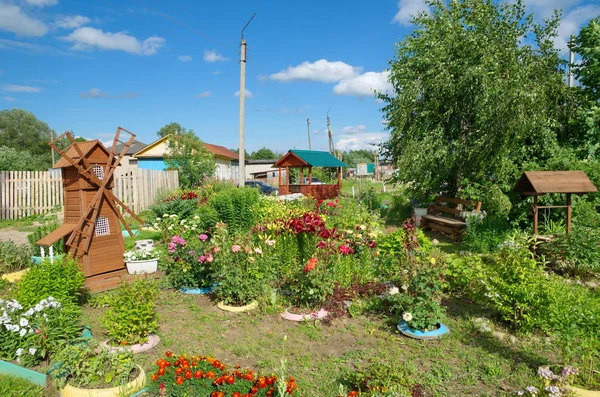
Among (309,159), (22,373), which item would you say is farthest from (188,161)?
(22,373)

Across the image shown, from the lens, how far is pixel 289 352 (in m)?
4.14

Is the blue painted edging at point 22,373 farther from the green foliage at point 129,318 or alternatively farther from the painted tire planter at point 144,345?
the green foliage at point 129,318

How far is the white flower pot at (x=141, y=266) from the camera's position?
23.1ft

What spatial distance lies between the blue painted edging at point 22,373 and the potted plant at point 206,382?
1082mm

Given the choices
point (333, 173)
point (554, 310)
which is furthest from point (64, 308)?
point (333, 173)

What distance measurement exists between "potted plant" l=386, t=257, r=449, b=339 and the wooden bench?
5726mm

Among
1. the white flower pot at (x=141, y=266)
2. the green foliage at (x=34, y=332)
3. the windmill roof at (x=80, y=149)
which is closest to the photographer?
the green foliage at (x=34, y=332)

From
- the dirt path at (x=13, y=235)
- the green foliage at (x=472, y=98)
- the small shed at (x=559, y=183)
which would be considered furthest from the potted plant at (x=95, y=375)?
the green foliage at (x=472, y=98)

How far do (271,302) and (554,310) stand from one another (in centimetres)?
325

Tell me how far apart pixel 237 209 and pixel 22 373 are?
711 cm

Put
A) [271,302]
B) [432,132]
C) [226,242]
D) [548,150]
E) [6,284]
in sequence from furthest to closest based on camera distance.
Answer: [432,132] → [548,150] → [6,284] → [226,242] → [271,302]

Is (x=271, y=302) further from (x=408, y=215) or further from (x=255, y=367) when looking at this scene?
(x=408, y=215)

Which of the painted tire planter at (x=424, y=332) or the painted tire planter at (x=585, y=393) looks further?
the painted tire planter at (x=424, y=332)

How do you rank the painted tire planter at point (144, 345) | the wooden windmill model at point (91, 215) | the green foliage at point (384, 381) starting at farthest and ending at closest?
1. the wooden windmill model at point (91, 215)
2. the painted tire planter at point (144, 345)
3. the green foliage at point (384, 381)
